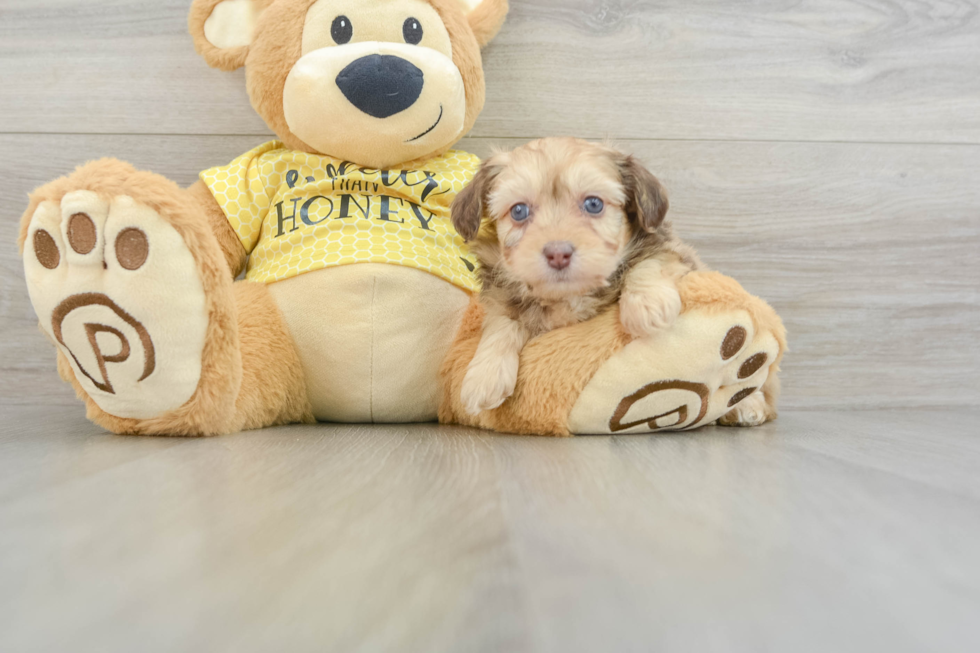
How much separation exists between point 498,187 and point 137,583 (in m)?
0.83

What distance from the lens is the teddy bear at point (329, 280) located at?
0.98 meters

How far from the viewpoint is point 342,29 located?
128 centimetres

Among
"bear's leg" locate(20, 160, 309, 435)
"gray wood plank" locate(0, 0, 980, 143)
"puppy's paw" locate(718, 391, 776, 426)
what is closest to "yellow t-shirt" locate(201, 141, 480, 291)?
"bear's leg" locate(20, 160, 309, 435)

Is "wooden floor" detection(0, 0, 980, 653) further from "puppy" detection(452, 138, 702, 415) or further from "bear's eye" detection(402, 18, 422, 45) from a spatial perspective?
"bear's eye" detection(402, 18, 422, 45)

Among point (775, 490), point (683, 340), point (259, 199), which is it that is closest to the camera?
point (775, 490)

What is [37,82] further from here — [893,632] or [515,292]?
[893,632]

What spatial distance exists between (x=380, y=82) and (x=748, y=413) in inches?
37.7

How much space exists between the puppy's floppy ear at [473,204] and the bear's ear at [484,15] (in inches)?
18.0

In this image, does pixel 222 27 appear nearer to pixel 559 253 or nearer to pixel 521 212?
pixel 521 212

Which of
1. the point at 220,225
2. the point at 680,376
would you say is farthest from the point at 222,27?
the point at 680,376

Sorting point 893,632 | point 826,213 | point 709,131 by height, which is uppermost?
point 709,131

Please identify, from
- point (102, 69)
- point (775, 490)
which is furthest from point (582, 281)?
point (102, 69)

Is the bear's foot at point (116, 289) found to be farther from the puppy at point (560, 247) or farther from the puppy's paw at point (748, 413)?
the puppy's paw at point (748, 413)

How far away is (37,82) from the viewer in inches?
64.1
